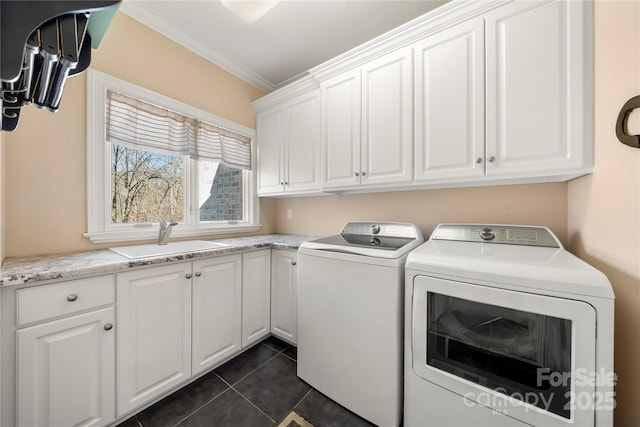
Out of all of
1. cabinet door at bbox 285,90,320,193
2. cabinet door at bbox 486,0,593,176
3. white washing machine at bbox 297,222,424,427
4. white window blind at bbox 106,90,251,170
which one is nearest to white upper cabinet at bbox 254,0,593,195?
cabinet door at bbox 486,0,593,176

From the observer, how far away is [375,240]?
5.61 ft

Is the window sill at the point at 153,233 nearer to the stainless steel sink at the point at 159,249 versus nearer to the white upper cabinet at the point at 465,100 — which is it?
the stainless steel sink at the point at 159,249

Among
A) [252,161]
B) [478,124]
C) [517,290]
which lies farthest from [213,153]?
[517,290]

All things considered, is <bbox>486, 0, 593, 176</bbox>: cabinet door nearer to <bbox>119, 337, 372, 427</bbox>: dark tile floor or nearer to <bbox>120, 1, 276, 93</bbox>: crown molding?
<bbox>119, 337, 372, 427</bbox>: dark tile floor

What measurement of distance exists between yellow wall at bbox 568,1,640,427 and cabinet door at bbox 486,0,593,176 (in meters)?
0.06

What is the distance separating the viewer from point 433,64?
1.52 m

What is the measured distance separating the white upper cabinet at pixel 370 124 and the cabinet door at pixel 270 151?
1.92ft

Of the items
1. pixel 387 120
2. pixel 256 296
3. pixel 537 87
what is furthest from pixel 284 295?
pixel 537 87

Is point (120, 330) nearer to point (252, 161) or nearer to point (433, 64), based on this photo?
point (252, 161)

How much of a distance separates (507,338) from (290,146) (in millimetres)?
2145

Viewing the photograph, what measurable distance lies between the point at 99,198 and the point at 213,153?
96cm

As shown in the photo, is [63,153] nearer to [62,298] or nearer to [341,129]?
[62,298]

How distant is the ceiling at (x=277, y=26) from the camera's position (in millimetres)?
1706

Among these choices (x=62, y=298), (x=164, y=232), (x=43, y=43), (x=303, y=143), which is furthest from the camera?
(x=303, y=143)
